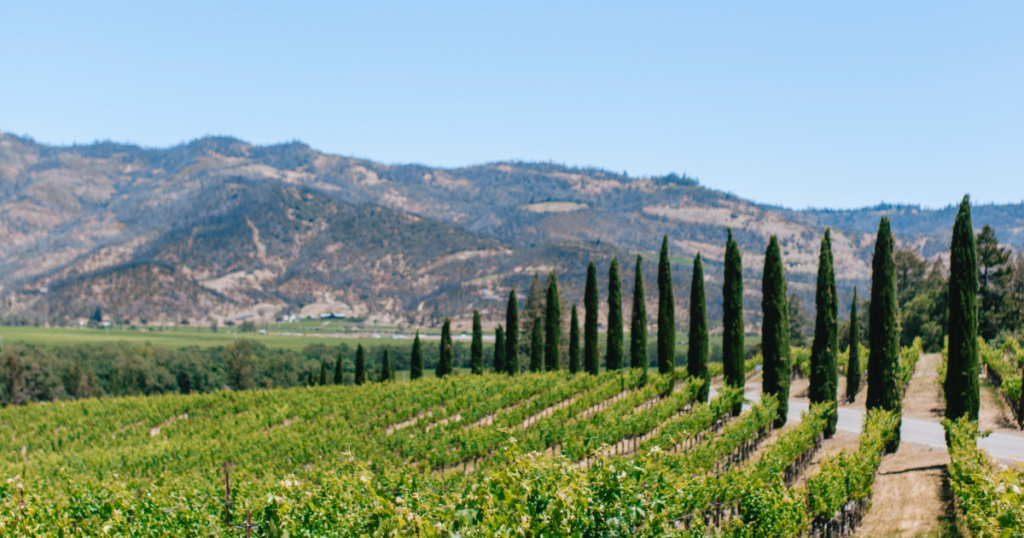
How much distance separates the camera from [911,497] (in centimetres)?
1902

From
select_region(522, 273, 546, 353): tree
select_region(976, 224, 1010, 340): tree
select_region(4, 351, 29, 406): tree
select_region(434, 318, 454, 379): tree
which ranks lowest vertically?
select_region(4, 351, 29, 406): tree

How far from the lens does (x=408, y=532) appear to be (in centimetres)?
643

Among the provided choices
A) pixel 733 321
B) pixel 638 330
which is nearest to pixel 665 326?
pixel 638 330

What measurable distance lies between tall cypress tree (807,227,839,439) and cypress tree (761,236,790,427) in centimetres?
122

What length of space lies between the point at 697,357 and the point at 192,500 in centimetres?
2459

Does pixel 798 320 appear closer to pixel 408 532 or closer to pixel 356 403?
pixel 356 403

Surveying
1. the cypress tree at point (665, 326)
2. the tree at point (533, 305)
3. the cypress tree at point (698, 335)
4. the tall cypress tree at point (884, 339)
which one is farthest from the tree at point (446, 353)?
the tall cypress tree at point (884, 339)

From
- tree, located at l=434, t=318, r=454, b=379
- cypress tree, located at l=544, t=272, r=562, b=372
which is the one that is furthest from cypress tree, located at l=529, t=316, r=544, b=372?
tree, located at l=434, t=318, r=454, b=379

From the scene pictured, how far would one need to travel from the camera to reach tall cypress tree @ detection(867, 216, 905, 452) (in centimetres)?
2352

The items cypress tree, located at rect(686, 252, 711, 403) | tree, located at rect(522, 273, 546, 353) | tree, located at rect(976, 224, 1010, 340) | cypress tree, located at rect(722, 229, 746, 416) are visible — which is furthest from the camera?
tree, located at rect(522, 273, 546, 353)

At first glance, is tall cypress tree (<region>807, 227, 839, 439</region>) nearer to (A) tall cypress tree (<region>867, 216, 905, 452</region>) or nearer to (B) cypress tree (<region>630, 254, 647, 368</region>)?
(A) tall cypress tree (<region>867, 216, 905, 452</region>)

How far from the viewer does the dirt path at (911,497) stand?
16375 mm

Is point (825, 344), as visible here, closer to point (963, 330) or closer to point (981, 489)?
point (963, 330)

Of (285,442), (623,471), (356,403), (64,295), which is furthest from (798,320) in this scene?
(64,295)
